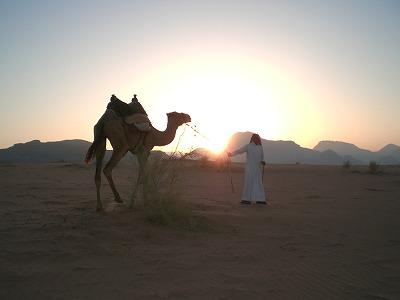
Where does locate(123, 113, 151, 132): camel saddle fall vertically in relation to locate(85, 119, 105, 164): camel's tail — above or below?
above

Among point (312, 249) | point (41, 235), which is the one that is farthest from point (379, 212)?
point (41, 235)

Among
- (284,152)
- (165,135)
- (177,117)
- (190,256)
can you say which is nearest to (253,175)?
(177,117)

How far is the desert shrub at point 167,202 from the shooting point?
314 inches

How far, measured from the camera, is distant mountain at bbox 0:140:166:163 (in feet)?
233

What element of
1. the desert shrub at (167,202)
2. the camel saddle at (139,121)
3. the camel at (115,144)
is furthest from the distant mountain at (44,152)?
the desert shrub at (167,202)

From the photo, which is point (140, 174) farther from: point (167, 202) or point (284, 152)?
point (284, 152)

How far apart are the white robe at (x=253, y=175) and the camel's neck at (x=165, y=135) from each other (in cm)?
324

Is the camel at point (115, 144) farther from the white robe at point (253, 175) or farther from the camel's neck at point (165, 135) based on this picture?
the white robe at point (253, 175)

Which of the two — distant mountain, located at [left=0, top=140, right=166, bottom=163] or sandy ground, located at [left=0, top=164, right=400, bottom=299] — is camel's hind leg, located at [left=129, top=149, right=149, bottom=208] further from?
distant mountain, located at [left=0, top=140, right=166, bottom=163]

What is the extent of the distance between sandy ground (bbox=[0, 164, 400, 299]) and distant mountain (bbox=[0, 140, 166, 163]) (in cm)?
6172

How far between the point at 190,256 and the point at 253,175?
7.26 m

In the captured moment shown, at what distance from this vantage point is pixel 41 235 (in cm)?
675

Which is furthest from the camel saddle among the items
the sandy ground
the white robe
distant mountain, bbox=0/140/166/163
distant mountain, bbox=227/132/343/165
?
distant mountain, bbox=227/132/343/165

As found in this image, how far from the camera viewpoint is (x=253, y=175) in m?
13.3
